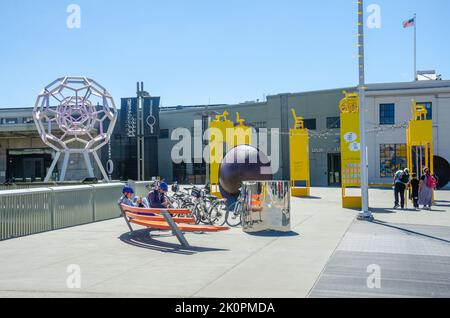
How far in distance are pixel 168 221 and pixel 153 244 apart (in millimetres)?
872

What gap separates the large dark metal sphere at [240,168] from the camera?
1909cm

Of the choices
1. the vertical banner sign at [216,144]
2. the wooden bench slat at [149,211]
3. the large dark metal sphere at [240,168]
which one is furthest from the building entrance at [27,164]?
the wooden bench slat at [149,211]

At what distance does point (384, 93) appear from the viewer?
37.3 meters

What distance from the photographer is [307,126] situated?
42969 mm

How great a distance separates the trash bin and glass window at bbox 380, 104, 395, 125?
1080 inches

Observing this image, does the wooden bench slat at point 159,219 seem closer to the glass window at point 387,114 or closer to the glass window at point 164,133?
the glass window at point 387,114

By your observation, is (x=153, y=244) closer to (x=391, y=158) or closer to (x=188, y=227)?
(x=188, y=227)

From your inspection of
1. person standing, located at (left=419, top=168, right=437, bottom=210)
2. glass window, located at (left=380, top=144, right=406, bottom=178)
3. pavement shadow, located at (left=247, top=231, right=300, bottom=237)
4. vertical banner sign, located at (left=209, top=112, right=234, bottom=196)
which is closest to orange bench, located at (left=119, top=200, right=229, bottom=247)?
pavement shadow, located at (left=247, top=231, right=300, bottom=237)

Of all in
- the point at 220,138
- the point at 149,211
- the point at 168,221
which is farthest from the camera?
the point at 220,138

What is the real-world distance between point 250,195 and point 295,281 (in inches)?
225

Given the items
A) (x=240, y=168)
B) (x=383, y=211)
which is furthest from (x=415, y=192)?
Result: (x=240, y=168)

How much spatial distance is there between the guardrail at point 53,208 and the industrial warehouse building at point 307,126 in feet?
53.3
